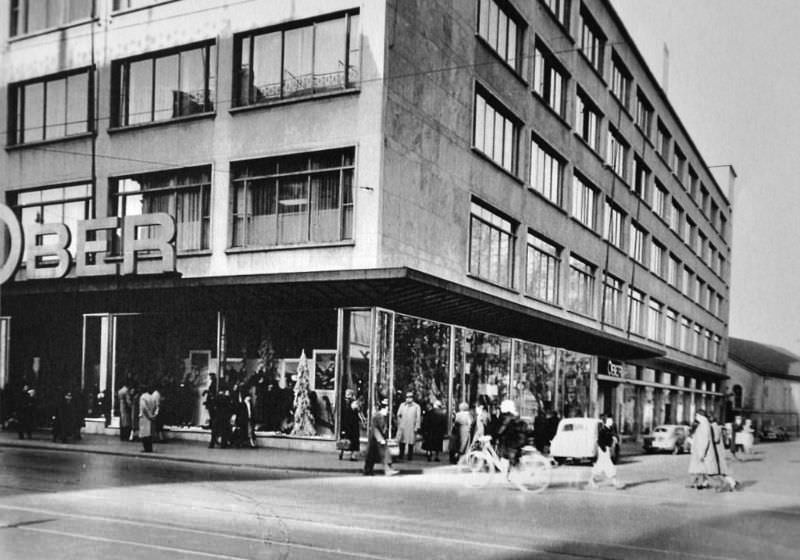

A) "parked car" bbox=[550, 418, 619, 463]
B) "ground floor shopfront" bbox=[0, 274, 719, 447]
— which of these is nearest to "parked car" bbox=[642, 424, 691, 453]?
"parked car" bbox=[550, 418, 619, 463]

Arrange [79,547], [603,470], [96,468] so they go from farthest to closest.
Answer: [603,470] < [96,468] < [79,547]

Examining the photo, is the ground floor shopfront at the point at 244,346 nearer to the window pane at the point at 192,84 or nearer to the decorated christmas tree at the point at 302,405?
the decorated christmas tree at the point at 302,405

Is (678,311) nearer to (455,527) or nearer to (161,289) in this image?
(161,289)

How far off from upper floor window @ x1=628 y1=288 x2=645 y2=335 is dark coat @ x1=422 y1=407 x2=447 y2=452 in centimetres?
2434

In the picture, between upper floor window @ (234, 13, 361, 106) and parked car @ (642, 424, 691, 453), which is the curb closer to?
upper floor window @ (234, 13, 361, 106)

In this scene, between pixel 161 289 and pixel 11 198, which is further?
pixel 11 198

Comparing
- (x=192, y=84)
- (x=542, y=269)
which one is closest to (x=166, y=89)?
(x=192, y=84)

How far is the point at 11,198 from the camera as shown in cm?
2672

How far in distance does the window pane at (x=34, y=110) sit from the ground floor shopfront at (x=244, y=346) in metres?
6.25

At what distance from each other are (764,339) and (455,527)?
455 cm

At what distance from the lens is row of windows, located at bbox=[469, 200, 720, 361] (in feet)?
91.2

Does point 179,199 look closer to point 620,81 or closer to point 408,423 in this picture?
point 408,423

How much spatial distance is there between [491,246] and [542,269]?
218 inches

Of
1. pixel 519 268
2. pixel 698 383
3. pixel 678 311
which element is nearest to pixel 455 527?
pixel 519 268
